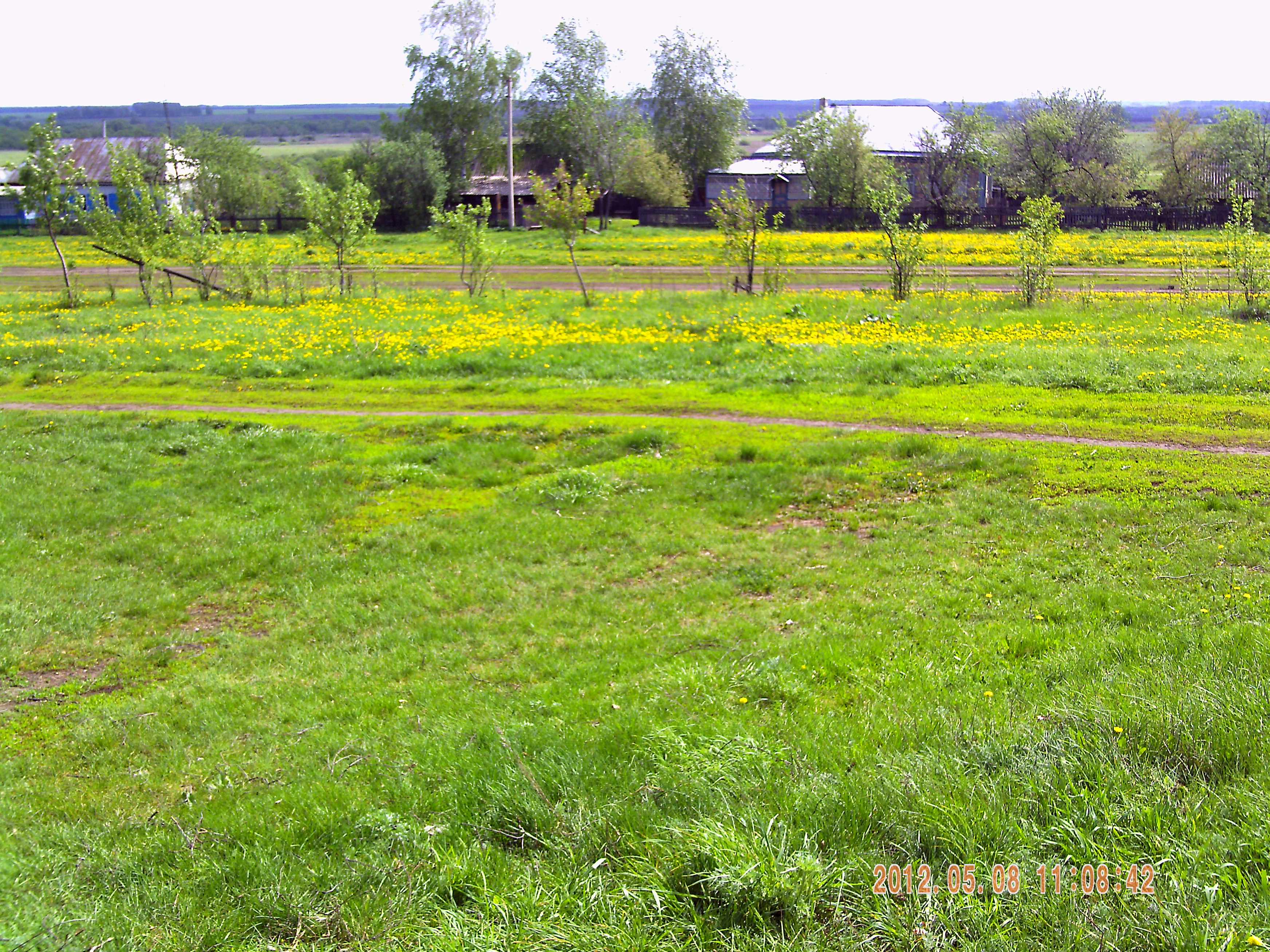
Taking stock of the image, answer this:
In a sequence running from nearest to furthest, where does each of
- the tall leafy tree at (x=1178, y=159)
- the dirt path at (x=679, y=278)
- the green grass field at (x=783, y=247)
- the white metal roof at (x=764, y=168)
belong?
1. the dirt path at (x=679, y=278)
2. the green grass field at (x=783, y=247)
3. the tall leafy tree at (x=1178, y=159)
4. the white metal roof at (x=764, y=168)

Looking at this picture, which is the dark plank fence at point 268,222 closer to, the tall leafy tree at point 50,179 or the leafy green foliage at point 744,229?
the tall leafy tree at point 50,179

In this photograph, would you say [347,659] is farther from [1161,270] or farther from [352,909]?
[1161,270]

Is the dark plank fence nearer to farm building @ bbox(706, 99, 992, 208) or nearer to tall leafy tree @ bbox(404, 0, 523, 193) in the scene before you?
tall leafy tree @ bbox(404, 0, 523, 193)

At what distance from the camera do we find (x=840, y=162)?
195 ft

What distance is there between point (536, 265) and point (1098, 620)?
37197 mm

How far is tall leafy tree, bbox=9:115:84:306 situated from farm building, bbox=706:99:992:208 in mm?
41235

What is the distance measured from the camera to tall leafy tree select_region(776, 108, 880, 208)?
58719mm

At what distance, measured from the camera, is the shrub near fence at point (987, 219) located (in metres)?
52.7

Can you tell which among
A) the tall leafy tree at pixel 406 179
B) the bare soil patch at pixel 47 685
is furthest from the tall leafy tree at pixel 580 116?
the bare soil patch at pixel 47 685

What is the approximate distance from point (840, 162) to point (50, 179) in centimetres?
4539

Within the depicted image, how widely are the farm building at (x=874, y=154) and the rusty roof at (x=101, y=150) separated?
49197 mm

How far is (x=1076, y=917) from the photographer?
3.29 metres

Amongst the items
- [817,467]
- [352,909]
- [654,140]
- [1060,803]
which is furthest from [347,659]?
[654,140]

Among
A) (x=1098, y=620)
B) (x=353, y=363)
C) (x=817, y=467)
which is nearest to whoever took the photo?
(x=1098, y=620)
